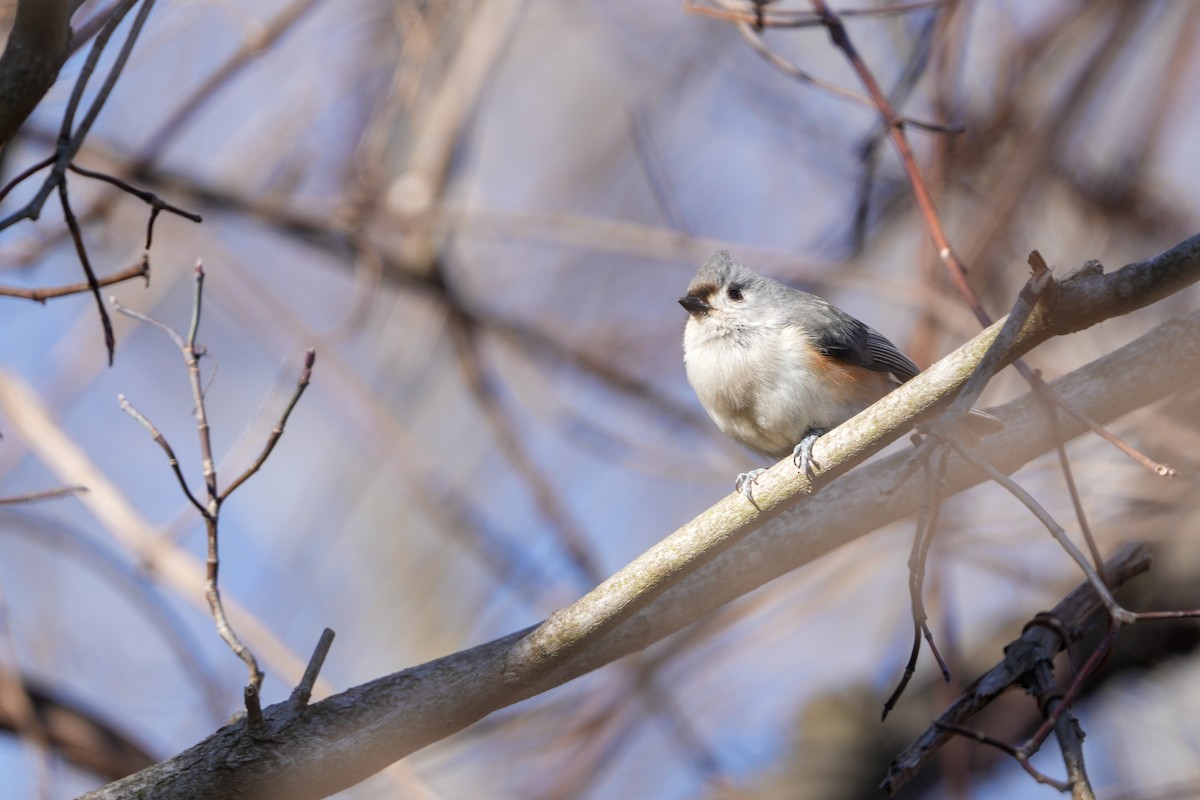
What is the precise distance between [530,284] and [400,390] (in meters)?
1.18

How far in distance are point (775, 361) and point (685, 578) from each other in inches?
37.5

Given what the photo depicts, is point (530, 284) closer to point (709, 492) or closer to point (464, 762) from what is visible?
point (709, 492)

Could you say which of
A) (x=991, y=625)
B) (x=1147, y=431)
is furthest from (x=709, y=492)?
(x=1147, y=431)

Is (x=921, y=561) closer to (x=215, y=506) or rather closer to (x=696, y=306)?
(x=215, y=506)

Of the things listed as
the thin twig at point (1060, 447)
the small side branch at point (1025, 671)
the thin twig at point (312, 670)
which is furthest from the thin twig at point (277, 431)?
the thin twig at point (1060, 447)

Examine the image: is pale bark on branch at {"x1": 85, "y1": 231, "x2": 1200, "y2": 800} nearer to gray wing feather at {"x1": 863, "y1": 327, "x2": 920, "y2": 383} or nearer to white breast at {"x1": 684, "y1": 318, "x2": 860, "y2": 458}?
white breast at {"x1": 684, "y1": 318, "x2": 860, "y2": 458}

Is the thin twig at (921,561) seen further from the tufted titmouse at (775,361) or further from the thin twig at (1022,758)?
the tufted titmouse at (775,361)

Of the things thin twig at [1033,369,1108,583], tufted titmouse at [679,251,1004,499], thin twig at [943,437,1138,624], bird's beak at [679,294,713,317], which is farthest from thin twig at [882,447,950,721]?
bird's beak at [679,294,713,317]

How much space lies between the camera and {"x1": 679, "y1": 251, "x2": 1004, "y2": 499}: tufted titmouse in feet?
9.18

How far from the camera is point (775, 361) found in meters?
2.85

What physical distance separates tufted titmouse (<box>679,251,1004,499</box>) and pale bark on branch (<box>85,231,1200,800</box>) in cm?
32

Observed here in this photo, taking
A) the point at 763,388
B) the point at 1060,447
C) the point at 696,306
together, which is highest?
the point at 696,306

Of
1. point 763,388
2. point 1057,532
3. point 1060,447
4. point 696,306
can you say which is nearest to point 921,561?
point 1057,532

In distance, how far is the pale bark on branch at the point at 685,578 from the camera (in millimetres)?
1792
